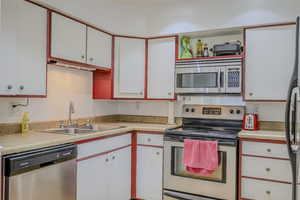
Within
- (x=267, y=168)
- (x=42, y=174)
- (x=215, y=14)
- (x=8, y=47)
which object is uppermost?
(x=215, y=14)

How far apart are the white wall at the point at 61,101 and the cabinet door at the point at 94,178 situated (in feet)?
2.41

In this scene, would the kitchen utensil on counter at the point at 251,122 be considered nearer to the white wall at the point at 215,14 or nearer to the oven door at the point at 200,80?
the oven door at the point at 200,80

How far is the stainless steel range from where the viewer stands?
2.51 m

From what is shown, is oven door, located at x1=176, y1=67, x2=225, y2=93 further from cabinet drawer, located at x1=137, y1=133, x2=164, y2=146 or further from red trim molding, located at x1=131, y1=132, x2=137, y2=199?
red trim molding, located at x1=131, y1=132, x2=137, y2=199

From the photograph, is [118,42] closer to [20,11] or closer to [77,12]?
[77,12]

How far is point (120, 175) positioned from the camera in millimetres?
2762

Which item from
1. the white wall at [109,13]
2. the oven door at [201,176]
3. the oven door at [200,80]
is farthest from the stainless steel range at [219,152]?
the white wall at [109,13]

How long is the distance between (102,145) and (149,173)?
2.48 ft

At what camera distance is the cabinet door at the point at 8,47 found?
1.85m

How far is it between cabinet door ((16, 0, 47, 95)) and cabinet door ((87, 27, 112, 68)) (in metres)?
0.60

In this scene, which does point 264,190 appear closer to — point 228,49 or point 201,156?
point 201,156

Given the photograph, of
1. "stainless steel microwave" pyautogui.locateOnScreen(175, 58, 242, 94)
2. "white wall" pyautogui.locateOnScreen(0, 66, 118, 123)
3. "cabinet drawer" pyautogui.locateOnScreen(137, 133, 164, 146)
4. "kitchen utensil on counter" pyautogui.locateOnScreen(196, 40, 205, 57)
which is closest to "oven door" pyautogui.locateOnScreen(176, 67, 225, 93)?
"stainless steel microwave" pyautogui.locateOnScreen(175, 58, 242, 94)

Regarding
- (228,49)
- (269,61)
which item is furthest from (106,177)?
(269,61)

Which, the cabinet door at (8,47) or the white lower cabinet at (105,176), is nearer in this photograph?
the cabinet door at (8,47)
